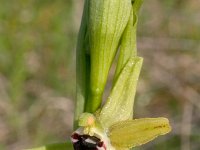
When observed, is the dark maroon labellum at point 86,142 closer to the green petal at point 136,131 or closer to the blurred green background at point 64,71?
the green petal at point 136,131

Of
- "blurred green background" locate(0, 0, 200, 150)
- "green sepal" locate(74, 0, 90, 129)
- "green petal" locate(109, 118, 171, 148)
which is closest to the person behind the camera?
"green petal" locate(109, 118, 171, 148)

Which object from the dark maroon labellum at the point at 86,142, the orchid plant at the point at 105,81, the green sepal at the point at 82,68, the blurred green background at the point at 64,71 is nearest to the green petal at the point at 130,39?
the orchid plant at the point at 105,81

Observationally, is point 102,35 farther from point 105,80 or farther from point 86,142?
point 86,142

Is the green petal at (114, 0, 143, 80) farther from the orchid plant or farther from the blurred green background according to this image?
the blurred green background

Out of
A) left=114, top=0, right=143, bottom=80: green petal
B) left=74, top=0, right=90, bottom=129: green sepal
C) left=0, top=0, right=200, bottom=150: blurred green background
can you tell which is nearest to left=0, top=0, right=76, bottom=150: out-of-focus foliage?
left=0, top=0, right=200, bottom=150: blurred green background

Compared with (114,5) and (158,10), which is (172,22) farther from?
(114,5)

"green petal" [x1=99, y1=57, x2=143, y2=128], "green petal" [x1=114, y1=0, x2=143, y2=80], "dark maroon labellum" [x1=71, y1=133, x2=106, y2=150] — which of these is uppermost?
"green petal" [x1=114, y1=0, x2=143, y2=80]
